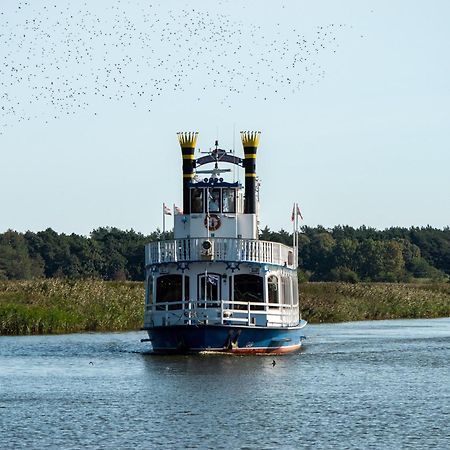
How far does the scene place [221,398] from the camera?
125ft

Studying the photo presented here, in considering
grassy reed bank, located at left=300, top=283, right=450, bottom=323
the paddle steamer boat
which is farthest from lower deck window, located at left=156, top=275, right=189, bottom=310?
grassy reed bank, located at left=300, top=283, right=450, bottom=323

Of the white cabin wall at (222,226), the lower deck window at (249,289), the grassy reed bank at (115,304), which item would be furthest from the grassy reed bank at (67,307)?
the lower deck window at (249,289)

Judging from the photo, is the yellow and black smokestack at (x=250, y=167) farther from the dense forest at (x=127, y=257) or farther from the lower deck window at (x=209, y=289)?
the dense forest at (x=127, y=257)

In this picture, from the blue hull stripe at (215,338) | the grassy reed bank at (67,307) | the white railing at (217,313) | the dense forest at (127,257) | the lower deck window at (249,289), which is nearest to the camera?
the blue hull stripe at (215,338)

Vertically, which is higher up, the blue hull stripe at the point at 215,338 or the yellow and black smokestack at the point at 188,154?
the yellow and black smokestack at the point at 188,154

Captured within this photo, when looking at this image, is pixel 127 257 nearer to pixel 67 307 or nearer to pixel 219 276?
pixel 67 307

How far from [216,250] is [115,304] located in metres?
23.5

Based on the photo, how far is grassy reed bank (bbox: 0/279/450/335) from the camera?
65625 mm

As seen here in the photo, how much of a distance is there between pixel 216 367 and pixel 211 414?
34.2 feet

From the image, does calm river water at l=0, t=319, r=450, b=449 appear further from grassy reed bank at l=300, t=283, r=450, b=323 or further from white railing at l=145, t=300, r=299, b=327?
grassy reed bank at l=300, t=283, r=450, b=323

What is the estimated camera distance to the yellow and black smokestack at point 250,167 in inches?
2100

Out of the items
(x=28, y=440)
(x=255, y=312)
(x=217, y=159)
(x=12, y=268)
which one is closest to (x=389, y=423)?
(x=28, y=440)

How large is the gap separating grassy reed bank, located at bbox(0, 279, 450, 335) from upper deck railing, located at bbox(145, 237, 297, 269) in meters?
15.6

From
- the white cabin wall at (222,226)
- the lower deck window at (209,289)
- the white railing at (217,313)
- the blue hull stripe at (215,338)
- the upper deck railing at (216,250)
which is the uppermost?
the white cabin wall at (222,226)
